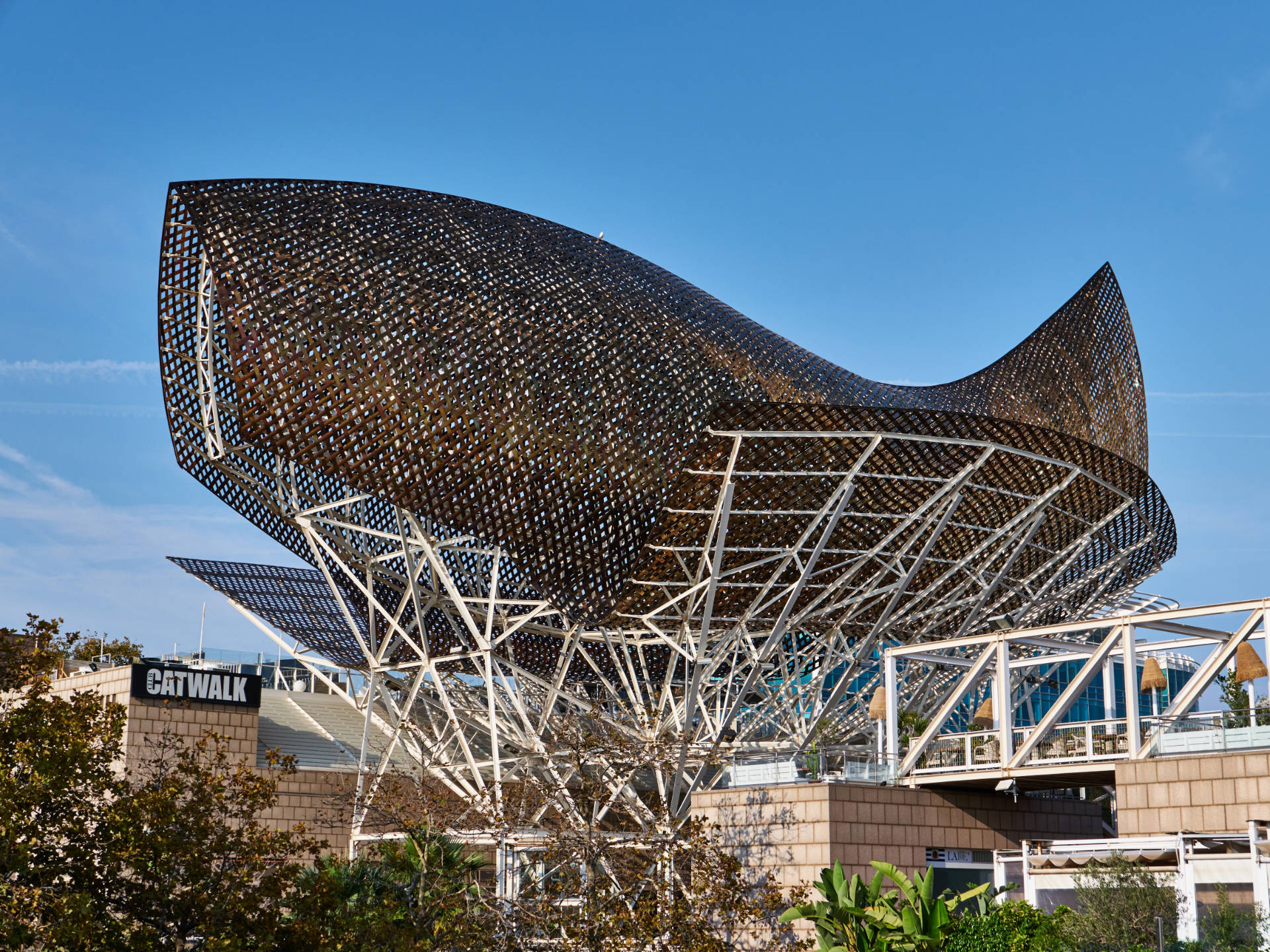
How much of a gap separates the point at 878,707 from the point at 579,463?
8715 millimetres

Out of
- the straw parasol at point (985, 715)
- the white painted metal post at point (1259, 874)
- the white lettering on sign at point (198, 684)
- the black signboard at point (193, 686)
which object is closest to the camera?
the white painted metal post at point (1259, 874)

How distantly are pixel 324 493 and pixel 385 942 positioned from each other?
19.0 m

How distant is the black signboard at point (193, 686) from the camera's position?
3806cm

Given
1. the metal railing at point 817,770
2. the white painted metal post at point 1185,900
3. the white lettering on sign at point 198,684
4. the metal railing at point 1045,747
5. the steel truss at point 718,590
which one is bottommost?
the white painted metal post at point 1185,900

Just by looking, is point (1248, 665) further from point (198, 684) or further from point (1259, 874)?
point (198, 684)

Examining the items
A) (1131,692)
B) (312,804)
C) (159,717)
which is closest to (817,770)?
(1131,692)

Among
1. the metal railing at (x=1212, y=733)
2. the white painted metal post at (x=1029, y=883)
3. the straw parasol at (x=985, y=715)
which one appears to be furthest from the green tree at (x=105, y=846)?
the straw parasol at (x=985, y=715)

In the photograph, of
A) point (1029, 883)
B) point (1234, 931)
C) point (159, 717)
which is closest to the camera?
point (1234, 931)

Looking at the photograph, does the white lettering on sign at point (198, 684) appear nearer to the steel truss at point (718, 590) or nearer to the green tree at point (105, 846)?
the steel truss at point (718, 590)

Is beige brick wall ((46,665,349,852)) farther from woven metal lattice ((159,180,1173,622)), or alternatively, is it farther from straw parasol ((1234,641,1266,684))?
straw parasol ((1234,641,1266,684))

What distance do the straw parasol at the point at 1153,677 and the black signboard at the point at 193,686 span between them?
23.8m

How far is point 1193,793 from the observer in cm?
2044

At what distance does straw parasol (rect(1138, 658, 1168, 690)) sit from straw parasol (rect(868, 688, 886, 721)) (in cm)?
518

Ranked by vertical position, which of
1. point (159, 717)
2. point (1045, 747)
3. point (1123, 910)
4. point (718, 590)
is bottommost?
point (1123, 910)
